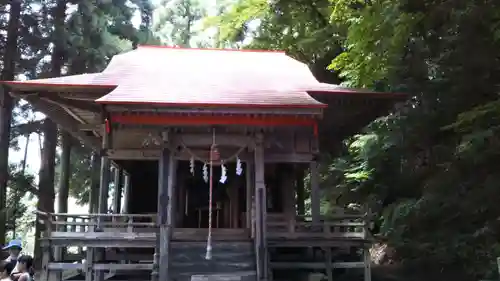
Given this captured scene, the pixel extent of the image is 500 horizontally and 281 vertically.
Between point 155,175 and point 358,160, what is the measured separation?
674 centimetres

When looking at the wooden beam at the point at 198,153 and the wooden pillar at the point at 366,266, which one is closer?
the wooden pillar at the point at 366,266

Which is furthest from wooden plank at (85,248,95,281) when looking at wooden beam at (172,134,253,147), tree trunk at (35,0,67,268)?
tree trunk at (35,0,67,268)

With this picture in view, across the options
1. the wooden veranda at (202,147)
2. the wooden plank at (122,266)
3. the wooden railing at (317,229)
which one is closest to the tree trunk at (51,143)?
the wooden veranda at (202,147)

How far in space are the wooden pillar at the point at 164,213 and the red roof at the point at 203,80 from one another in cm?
150

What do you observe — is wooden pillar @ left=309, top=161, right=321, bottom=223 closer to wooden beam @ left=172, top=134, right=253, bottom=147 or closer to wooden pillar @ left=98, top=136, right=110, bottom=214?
wooden beam @ left=172, top=134, right=253, bottom=147

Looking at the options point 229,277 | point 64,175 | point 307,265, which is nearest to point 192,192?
point 307,265

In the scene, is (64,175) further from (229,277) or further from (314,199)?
(229,277)

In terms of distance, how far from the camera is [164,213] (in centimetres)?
1013

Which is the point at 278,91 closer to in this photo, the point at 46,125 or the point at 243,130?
the point at 243,130

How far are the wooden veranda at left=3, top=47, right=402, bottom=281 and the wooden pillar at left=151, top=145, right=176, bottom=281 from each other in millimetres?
23

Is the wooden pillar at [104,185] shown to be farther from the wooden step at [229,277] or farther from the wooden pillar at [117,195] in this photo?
the wooden step at [229,277]

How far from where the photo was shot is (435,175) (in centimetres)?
1188

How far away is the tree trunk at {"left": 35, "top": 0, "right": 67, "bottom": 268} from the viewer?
17.4m

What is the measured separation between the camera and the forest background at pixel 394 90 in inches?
370
